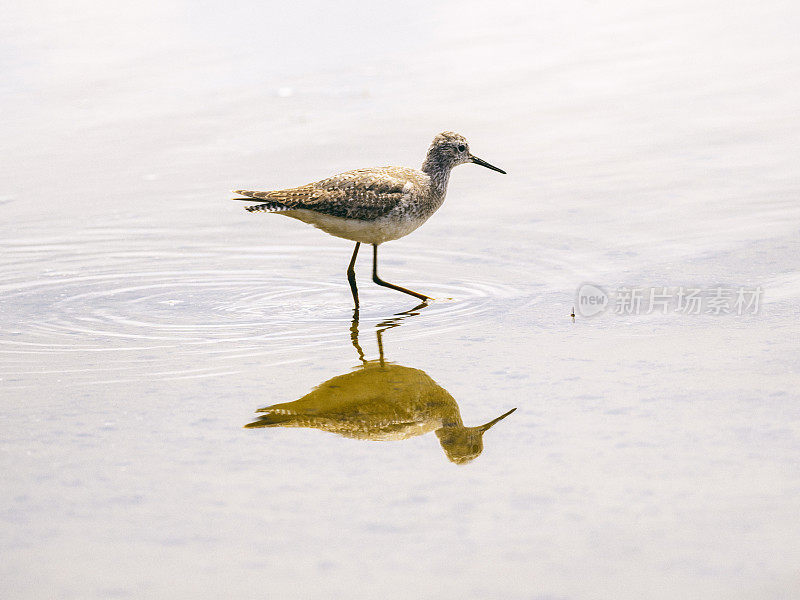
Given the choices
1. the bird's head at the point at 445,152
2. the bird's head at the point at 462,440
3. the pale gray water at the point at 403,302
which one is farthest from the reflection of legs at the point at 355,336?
the bird's head at the point at 445,152

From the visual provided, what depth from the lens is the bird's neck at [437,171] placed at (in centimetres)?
863

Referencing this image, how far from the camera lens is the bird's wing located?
7.97 meters

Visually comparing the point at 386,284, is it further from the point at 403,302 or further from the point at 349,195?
the point at 349,195

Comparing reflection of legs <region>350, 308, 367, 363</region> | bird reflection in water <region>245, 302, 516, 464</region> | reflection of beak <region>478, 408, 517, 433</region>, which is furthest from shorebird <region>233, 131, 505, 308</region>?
reflection of beak <region>478, 408, 517, 433</region>

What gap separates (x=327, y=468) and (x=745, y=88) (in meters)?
8.02

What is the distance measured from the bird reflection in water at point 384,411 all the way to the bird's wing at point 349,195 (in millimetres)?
1786

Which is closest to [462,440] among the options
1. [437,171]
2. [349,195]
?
[349,195]

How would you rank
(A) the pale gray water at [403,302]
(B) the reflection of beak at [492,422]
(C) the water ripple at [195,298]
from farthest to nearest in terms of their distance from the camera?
(C) the water ripple at [195,298], (B) the reflection of beak at [492,422], (A) the pale gray water at [403,302]

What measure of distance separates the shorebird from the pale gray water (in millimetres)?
420

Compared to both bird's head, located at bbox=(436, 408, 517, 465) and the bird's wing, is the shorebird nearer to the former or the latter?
the bird's wing

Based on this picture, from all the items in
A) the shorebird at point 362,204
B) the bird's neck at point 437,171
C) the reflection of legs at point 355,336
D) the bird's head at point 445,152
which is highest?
the bird's head at point 445,152

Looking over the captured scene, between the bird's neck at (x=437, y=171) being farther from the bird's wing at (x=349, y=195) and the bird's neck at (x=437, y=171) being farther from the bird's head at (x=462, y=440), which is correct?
the bird's head at (x=462, y=440)

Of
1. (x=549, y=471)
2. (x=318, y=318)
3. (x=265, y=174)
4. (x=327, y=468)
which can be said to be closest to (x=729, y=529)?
(x=549, y=471)

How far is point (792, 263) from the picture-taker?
769 cm
